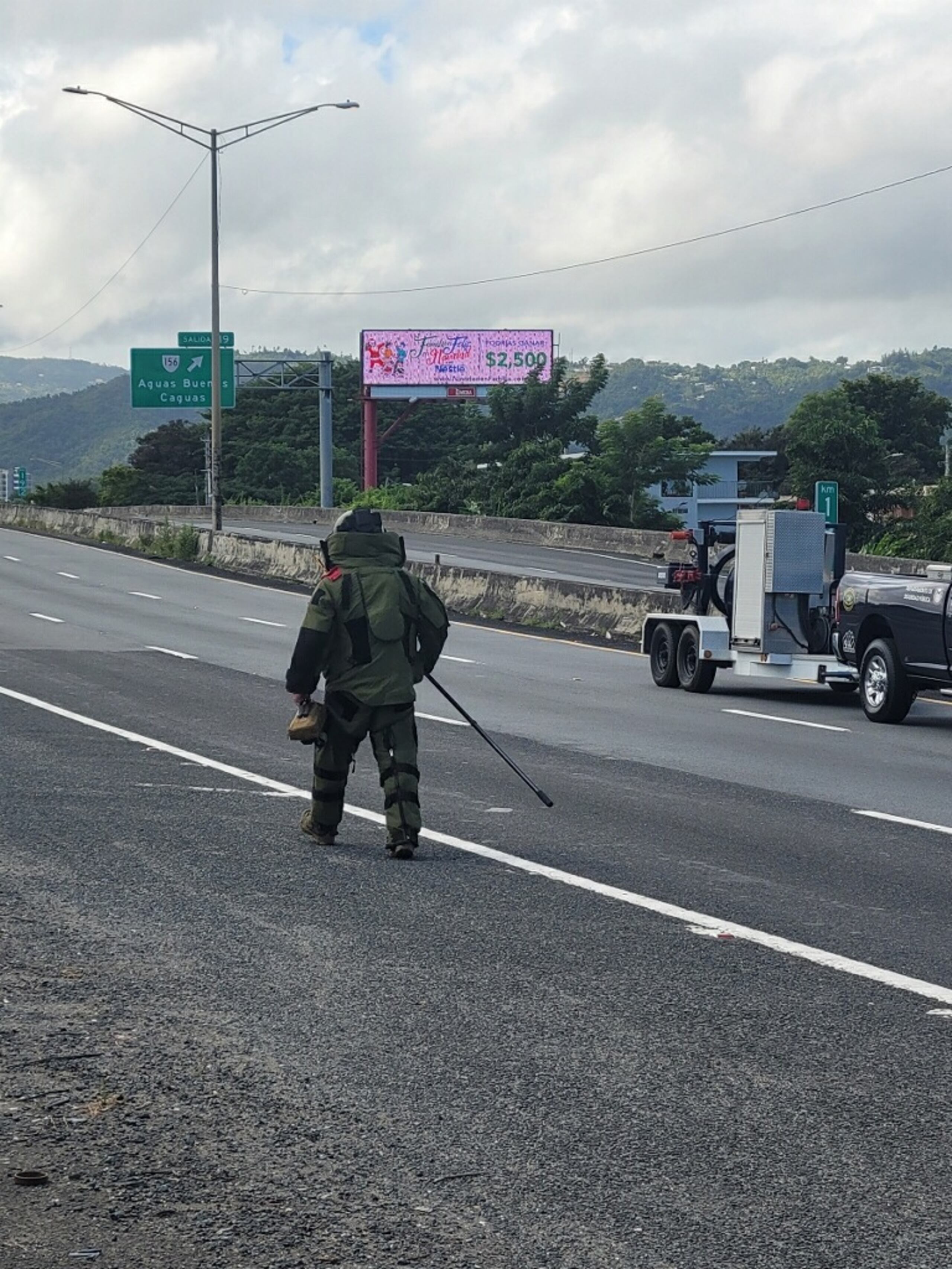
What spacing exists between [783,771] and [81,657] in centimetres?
1101

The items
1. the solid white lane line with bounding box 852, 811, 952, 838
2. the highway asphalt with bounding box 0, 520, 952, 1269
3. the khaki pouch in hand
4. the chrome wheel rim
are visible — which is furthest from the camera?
the chrome wheel rim

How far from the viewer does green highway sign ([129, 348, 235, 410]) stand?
73.9 meters

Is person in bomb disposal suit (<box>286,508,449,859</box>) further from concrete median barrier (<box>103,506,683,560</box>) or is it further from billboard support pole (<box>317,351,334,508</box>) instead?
billboard support pole (<box>317,351,334,508</box>)

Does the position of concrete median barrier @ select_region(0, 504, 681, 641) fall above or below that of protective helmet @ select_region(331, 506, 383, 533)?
below

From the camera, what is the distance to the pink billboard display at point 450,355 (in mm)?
98500

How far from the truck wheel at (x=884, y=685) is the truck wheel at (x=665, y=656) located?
2.94m

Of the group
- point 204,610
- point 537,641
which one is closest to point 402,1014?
point 537,641

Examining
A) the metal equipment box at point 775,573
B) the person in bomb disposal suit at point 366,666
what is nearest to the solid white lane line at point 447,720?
the metal equipment box at point 775,573

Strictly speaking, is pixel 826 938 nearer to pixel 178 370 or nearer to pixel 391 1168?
pixel 391 1168

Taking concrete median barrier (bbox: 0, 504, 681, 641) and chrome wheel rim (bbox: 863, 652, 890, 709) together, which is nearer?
chrome wheel rim (bbox: 863, 652, 890, 709)

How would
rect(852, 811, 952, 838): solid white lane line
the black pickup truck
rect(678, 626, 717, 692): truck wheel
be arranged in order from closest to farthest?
rect(852, 811, 952, 838): solid white lane line
the black pickup truck
rect(678, 626, 717, 692): truck wheel

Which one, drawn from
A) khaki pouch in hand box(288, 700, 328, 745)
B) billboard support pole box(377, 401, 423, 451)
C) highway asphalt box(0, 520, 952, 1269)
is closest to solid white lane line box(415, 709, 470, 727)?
highway asphalt box(0, 520, 952, 1269)

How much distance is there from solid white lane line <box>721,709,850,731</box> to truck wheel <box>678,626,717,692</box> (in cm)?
161

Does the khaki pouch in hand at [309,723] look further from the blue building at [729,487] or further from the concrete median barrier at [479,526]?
the blue building at [729,487]
